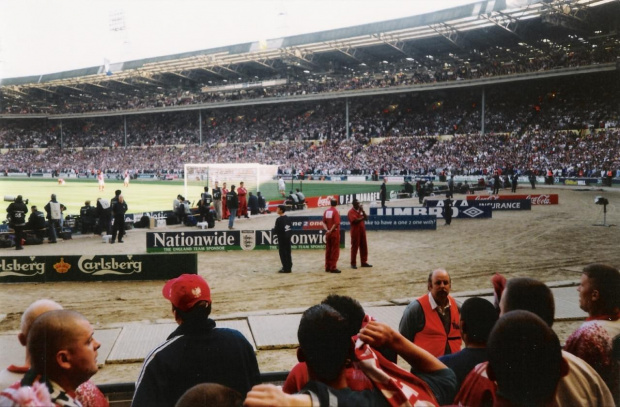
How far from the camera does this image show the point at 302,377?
248 cm

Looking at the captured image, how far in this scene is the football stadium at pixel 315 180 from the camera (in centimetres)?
929

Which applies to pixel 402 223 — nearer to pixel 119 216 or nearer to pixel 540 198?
pixel 119 216

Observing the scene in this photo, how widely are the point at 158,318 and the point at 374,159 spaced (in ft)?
164

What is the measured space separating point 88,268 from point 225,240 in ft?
16.8

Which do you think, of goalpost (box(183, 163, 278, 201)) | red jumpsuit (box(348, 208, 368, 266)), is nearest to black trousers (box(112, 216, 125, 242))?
red jumpsuit (box(348, 208, 368, 266))

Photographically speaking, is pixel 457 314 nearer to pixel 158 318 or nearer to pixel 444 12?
pixel 158 318

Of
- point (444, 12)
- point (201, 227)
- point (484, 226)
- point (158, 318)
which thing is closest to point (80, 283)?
point (158, 318)

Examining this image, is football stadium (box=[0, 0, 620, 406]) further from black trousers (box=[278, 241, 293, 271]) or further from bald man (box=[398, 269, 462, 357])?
black trousers (box=[278, 241, 293, 271])

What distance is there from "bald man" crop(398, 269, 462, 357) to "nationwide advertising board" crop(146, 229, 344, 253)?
12.2m

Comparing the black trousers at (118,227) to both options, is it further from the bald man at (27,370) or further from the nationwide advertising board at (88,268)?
the bald man at (27,370)

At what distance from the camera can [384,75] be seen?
64188mm

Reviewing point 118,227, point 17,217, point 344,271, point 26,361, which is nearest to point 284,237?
point 344,271

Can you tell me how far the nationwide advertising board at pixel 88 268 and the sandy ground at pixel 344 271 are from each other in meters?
0.27

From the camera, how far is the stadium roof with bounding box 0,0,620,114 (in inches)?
1772
